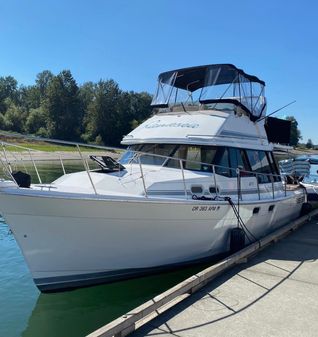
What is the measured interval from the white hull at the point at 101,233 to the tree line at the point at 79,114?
191ft

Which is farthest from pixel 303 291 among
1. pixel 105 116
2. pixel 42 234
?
pixel 105 116

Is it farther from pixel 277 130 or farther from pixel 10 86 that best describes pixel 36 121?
pixel 277 130

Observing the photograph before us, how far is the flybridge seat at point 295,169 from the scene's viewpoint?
14385mm

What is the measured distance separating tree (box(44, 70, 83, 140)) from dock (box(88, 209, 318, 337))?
218 feet

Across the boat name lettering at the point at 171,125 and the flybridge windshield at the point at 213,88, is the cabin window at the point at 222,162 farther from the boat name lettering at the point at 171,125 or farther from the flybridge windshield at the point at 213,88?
the flybridge windshield at the point at 213,88

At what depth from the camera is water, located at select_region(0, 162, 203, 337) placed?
6691 mm

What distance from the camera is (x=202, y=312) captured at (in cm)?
574

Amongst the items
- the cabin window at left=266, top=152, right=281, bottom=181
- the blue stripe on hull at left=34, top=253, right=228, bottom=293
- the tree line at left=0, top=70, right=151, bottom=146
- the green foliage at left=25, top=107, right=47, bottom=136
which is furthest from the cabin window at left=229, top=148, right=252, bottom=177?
the green foliage at left=25, top=107, right=47, bottom=136

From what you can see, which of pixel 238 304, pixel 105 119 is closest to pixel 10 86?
pixel 105 119

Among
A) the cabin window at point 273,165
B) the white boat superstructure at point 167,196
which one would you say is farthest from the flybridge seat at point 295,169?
the cabin window at point 273,165

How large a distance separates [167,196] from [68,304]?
2596mm

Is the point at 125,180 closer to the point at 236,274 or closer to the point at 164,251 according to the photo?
the point at 164,251

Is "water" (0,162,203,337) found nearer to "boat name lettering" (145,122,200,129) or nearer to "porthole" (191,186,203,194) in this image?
"porthole" (191,186,203,194)

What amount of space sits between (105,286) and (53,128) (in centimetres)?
6718
